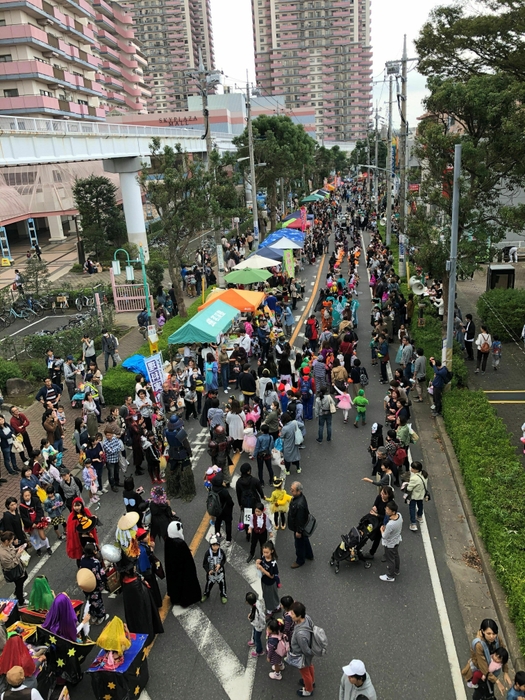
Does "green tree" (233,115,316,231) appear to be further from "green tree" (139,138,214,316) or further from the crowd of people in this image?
the crowd of people

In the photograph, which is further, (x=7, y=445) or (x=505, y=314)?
(x=505, y=314)

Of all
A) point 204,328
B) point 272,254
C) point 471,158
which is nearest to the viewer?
point 471,158

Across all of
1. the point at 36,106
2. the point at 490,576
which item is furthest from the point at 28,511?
the point at 36,106

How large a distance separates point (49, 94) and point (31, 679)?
184 ft

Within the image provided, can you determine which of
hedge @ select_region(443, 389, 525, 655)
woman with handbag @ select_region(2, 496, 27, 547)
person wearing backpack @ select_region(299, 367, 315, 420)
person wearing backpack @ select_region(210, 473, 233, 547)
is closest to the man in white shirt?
woman with handbag @ select_region(2, 496, 27, 547)

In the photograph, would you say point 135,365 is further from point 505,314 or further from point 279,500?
point 505,314

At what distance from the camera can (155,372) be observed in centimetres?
1447

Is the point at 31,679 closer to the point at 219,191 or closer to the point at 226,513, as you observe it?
the point at 226,513

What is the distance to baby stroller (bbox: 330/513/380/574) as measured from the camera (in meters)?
8.51

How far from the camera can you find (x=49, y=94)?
5234 centimetres

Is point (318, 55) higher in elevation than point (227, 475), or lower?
higher

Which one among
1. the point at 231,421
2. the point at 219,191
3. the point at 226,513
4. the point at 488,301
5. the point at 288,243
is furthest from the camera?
Answer: the point at 288,243

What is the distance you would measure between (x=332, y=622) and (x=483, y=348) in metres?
10.4

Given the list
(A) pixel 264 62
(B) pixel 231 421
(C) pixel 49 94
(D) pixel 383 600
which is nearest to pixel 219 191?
(B) pixel 231 421
